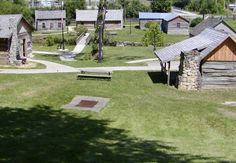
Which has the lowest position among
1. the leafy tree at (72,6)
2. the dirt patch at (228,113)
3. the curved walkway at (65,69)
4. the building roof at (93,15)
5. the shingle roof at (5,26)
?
the dirt patch at (228,113)

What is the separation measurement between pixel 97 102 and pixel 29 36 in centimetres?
2213

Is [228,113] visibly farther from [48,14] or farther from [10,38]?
[48,14]

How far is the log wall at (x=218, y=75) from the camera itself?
109 ft

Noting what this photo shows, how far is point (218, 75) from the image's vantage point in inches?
1312

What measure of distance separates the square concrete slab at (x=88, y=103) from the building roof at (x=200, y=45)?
24.4 ft

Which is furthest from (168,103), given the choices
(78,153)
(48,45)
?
(48,45)

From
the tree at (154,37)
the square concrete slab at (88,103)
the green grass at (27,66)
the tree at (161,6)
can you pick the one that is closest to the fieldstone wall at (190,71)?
the square concrete slab at (88,103)

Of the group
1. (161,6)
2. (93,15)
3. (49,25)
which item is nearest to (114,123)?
(49,25)

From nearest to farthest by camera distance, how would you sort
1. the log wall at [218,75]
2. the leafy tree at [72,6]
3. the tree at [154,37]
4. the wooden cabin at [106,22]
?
the log wall at [218,75]
the tree at [154,37]
the wooden cabin at [106,22]
the leafy tree at [72,6]

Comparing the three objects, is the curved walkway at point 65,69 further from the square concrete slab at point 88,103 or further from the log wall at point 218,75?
the square concrete slab at point 88,103

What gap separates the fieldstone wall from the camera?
32281 mm

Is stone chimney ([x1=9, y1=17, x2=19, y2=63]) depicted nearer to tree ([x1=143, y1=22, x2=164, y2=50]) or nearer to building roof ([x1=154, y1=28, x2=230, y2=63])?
building roof ([x1=154, y1=28, x2=230, y2=63])

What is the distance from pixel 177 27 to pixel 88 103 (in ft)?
215

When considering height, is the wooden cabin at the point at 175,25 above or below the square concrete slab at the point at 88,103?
above
